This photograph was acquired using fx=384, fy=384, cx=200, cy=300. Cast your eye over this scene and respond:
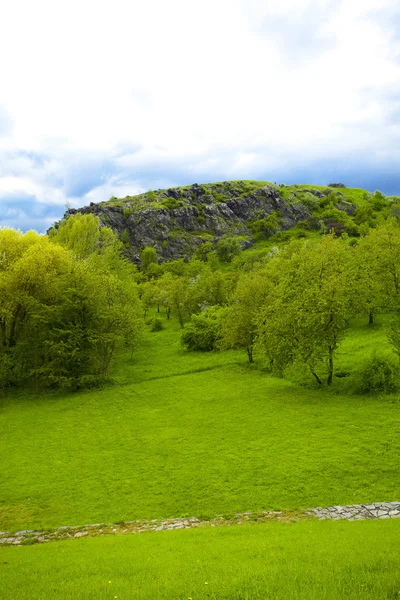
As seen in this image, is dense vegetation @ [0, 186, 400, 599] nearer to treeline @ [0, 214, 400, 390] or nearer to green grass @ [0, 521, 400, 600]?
green grass @ [0, 521, 400, 600]

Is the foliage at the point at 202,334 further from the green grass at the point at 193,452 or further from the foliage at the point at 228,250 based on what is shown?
the foliage at the point at 228,250

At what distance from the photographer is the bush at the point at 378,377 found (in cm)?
3559

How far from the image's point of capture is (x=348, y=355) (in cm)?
4756

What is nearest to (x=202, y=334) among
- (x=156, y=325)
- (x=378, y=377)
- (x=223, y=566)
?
(x=156, y=325)

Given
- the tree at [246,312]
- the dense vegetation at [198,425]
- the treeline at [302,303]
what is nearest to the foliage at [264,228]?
the treeline at [302,303]

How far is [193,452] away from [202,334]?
3656cm

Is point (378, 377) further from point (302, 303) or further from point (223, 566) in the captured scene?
point (223, 566)

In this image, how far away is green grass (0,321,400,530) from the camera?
21.3 metres

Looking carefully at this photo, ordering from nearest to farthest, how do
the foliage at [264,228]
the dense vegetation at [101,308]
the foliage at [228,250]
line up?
the dense vegetation at [101,308] < the foliage at [228,250] < the foliage at [264,228]

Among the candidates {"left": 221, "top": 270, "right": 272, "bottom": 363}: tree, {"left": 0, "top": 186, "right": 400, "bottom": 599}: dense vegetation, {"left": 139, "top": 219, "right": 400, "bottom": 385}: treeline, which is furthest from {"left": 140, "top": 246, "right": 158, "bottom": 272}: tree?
{"left": 221, "top": 270, "right": 272, "bottom": 363}: tree

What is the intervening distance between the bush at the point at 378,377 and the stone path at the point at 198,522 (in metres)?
18.2

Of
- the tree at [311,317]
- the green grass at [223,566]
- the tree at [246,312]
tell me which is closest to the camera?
the green grass at [223,566]

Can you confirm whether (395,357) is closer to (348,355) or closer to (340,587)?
(348,355)

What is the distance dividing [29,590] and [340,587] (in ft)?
29.4
